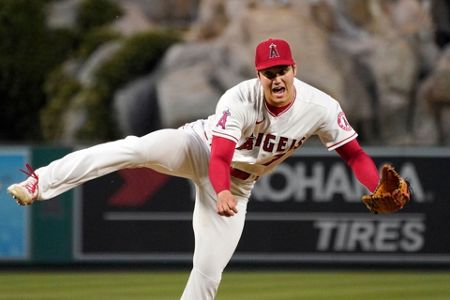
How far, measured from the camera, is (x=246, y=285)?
34.9 feet

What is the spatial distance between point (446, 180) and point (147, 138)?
18.5ft

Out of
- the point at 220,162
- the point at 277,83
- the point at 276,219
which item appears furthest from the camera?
the point at 276,219

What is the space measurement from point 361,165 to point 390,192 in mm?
394

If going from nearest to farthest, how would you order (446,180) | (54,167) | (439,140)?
(54,167) < (446,180) < (439,140)

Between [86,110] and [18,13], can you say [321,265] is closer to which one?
[86,110]

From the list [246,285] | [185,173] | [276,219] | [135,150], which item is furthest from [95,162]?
[276,219]

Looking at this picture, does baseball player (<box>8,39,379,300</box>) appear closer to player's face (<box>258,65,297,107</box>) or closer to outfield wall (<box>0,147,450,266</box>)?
player's face (<box>258,65,297,107</box>)

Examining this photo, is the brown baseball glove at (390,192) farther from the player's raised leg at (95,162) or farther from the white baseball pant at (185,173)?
the player's raised leg at (95,162)

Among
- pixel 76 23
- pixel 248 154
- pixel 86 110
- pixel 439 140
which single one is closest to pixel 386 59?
pixel 439 140

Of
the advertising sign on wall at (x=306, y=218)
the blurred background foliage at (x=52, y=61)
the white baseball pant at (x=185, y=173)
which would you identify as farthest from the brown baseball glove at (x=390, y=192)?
the blurred background foliage at (x=52, y=61)

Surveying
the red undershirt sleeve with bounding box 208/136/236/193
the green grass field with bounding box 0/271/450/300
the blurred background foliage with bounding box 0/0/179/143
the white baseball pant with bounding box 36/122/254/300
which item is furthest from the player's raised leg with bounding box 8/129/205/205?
the blurred background foliage with bounding box 0/0/179/143

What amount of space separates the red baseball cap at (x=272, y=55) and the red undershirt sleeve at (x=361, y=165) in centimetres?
68

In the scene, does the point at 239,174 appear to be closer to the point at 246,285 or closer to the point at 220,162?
the point at 220,162

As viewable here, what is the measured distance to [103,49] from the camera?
17453 millimetres
